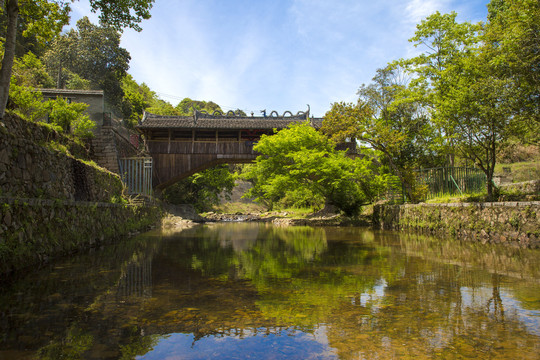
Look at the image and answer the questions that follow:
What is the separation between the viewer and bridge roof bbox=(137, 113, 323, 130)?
941 inches

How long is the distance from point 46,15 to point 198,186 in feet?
77.6

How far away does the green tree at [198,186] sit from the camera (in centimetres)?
2986

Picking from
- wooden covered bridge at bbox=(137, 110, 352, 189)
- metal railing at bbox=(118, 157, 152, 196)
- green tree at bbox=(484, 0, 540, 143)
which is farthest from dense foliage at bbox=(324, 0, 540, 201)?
metal railing at bbox=(118, 157, 152, 196)

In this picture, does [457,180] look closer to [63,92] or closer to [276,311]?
[276,311]

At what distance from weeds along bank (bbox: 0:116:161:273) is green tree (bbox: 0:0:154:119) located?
1.17m

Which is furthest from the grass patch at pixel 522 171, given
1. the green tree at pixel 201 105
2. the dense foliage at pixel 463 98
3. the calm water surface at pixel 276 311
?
the green tree at pixel 201 105

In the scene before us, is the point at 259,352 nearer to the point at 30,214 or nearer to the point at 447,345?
the point at 447,345

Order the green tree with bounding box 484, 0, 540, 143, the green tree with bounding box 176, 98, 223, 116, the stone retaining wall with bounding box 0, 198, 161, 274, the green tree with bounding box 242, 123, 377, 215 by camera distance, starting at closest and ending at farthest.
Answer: the stone retaining wall with bounding box 0, 198, 161, 274, the green tree with bounding box 484, 0, 540, 143, the green tree with bounding box 242, 123, 377, 215, the green tree with bounding box 176, 98, 223, 116

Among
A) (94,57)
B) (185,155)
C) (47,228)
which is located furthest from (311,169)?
(94,57)

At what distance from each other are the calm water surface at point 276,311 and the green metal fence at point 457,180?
8059mm

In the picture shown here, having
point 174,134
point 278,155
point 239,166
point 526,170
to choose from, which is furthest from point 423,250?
point 239,166

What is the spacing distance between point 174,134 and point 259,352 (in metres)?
23.9

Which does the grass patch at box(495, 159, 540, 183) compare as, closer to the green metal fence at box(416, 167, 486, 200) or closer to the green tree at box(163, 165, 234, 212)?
the green metal fence at box(416, 167, 486, 200)

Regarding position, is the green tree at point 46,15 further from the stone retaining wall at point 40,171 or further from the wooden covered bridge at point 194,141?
the wooden covered bridge at point 194,141
